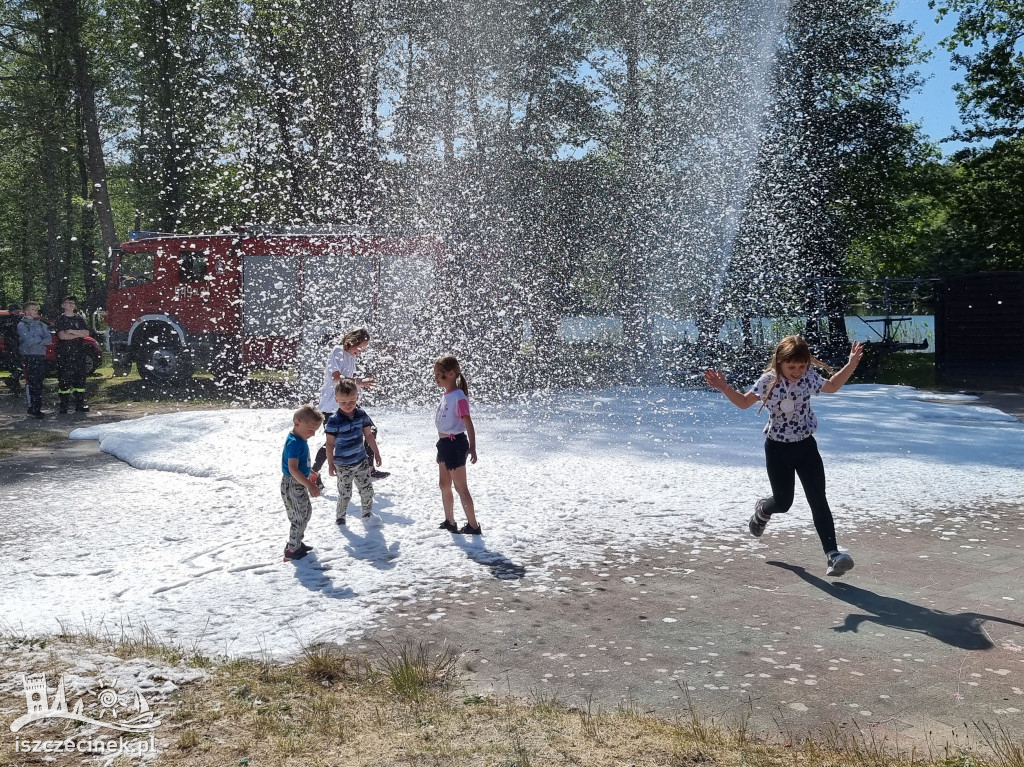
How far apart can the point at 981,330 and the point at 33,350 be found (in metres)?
20.5

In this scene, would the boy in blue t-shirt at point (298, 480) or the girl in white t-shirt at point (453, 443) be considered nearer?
the boy in blue t-shirt at point (298, 480)

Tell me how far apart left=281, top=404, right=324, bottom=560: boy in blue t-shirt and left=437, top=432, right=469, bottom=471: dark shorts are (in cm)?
115

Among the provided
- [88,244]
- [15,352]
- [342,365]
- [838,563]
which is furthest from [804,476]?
[88,244]

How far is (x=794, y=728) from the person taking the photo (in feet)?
11.8

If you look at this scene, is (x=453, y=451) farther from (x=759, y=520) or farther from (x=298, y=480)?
(x=759, y=520)

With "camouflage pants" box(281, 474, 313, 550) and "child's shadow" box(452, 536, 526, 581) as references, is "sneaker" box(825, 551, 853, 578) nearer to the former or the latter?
"child's shadow" box(452, 536, 526, 581)

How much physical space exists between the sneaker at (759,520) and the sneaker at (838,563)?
0.74 meters

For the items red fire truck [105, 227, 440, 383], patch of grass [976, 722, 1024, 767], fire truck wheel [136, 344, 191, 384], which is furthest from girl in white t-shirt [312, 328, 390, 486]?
fire truck wheel [136, 344, 191, 384]

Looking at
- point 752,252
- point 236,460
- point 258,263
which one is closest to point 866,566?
point 236,460

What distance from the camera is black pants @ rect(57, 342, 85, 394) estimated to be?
51.8 ft

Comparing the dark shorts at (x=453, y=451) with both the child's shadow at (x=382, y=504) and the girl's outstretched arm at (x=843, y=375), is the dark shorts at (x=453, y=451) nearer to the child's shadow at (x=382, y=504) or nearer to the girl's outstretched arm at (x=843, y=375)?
the child's shadow at (x=382, y=504)

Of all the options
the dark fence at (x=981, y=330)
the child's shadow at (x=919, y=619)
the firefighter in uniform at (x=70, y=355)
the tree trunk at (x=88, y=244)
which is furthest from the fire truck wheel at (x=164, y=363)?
the dark fence at (x=981, y=330)

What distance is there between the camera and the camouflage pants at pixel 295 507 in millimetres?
6461

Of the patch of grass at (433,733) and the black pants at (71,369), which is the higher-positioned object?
the black pants at (71,369)
